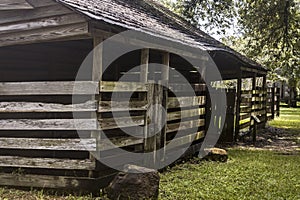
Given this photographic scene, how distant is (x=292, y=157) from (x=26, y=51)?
7.04 meters

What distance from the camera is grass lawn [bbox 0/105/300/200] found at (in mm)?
5695

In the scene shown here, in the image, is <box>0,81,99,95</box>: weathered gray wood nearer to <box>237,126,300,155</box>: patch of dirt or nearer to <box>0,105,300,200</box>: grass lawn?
<box>0,105,300,200</box>: grass lawn

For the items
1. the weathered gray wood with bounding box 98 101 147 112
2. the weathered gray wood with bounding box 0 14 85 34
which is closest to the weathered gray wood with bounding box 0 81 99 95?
the weathered gray wood with bounding box 98 101 147 112

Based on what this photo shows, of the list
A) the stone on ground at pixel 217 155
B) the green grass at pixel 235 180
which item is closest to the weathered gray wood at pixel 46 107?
the green grass at pixel 235 180

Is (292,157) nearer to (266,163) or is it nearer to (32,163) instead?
(266,163)

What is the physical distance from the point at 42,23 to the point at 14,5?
2.09 feet

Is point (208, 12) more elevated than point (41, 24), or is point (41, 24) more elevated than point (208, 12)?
point (208, 12)

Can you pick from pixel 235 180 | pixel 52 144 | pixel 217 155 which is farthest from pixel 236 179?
pixel 52 144

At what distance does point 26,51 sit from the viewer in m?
8.50

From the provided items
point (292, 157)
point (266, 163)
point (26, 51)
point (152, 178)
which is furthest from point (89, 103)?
point (292, 157)

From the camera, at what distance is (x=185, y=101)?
8.41 metres

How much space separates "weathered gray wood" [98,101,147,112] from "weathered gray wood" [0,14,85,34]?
1.25 m

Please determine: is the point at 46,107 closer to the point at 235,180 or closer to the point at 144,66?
the point at 144,66

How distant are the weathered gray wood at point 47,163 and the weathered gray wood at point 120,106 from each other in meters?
→ 0.81
